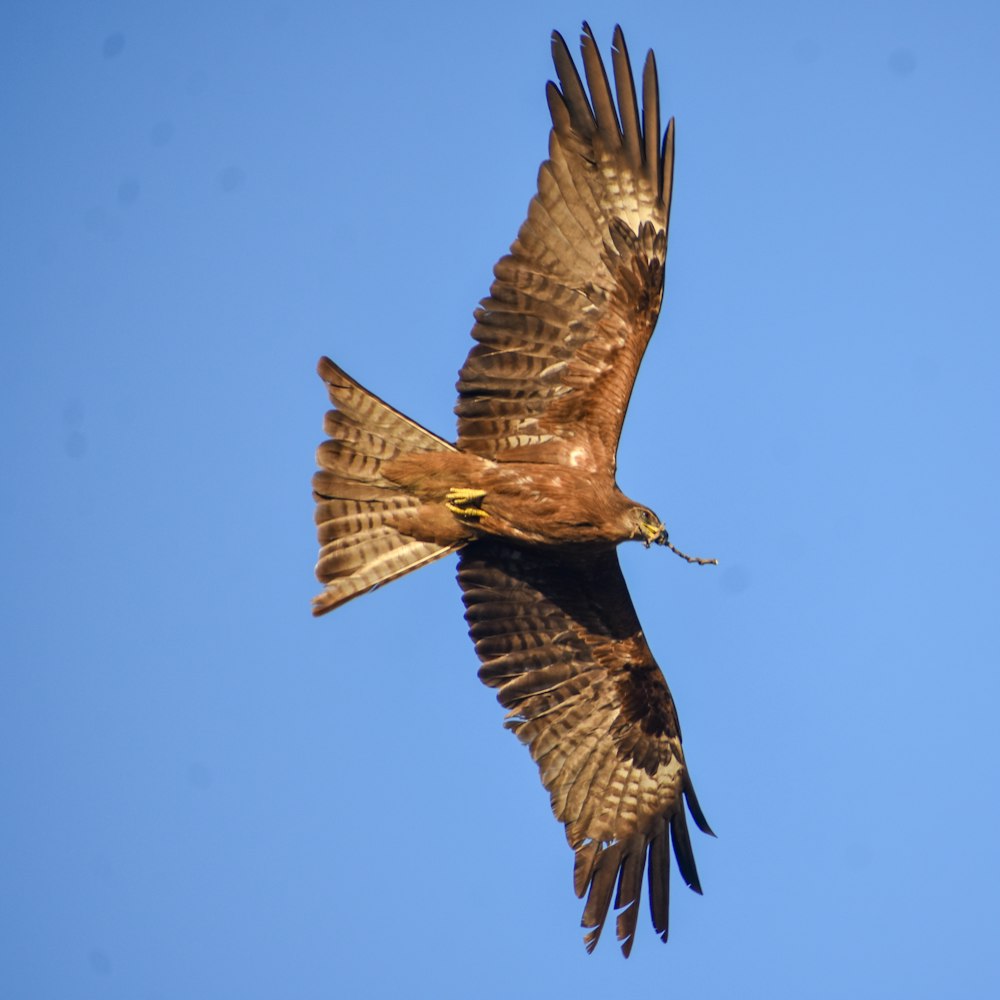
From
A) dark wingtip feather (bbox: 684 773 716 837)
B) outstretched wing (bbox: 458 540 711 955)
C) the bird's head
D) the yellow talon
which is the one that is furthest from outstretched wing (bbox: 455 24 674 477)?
dark wingtip feather (bbox: 684 773 716 837)

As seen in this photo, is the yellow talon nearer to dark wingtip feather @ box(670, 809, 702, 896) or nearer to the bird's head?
the bird's head

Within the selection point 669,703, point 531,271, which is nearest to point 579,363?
point 531,271

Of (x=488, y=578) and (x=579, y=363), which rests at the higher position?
(x=579, y=363)

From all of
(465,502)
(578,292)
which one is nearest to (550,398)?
(578,292)

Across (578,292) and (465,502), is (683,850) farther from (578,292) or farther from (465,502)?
(578,292)

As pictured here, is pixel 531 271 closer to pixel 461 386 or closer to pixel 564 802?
pixel 461 386

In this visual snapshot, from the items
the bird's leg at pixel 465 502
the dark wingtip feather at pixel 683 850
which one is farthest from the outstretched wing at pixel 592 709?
the bird's leg at pixel 465 502

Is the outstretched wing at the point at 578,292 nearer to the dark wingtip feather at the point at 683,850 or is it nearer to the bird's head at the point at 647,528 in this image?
the bird's head at the point at 647,528

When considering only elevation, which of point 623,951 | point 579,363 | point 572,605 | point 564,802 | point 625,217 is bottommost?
point 623,951
